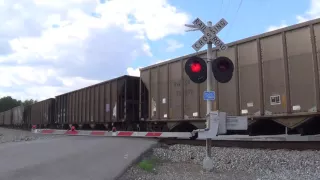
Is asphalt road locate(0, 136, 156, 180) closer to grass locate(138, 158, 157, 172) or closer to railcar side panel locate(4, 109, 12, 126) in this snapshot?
grass locate(138, 158, 157, 172)

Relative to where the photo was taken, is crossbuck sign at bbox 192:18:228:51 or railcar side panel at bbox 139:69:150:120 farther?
railcar side panel at bbox 139:69:150:120

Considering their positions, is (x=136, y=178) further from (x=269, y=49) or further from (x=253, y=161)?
(x=269, y=49)

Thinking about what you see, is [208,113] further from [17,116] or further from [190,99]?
[17,116]

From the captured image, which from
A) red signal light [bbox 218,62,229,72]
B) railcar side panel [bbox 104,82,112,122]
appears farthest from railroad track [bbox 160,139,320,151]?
railcar side panel [bbox 104,82,112,122]

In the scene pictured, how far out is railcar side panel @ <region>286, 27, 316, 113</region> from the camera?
9867mm

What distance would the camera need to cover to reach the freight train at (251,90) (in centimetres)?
1002

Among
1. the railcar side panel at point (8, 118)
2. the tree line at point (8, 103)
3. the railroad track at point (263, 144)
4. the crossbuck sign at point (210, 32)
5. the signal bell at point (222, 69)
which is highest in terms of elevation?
the tree line at point (8, 103)

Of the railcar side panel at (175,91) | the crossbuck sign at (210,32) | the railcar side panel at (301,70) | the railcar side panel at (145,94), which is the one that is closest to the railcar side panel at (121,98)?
the railcar side panel at (145,94)

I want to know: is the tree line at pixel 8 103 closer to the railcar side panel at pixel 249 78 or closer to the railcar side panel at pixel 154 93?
the railcar side panel at pixel 154 93

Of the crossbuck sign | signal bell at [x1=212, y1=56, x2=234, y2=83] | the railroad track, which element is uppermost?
the crossbuck sign

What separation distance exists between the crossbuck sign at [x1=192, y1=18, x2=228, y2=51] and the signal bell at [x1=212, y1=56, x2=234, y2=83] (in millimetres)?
490

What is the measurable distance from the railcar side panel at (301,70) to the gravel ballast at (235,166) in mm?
1585

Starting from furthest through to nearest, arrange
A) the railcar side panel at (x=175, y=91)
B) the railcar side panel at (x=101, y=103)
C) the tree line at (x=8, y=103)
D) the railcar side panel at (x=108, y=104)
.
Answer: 1. the tree line at (x=8, y=103)
2. the railcar side panel at (x=101, y=103)
3. the railcar side panel at (x=108, y=104)
4. the railcar side panel at (x=175, y=91)

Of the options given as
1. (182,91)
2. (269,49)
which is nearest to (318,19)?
(269,49)
